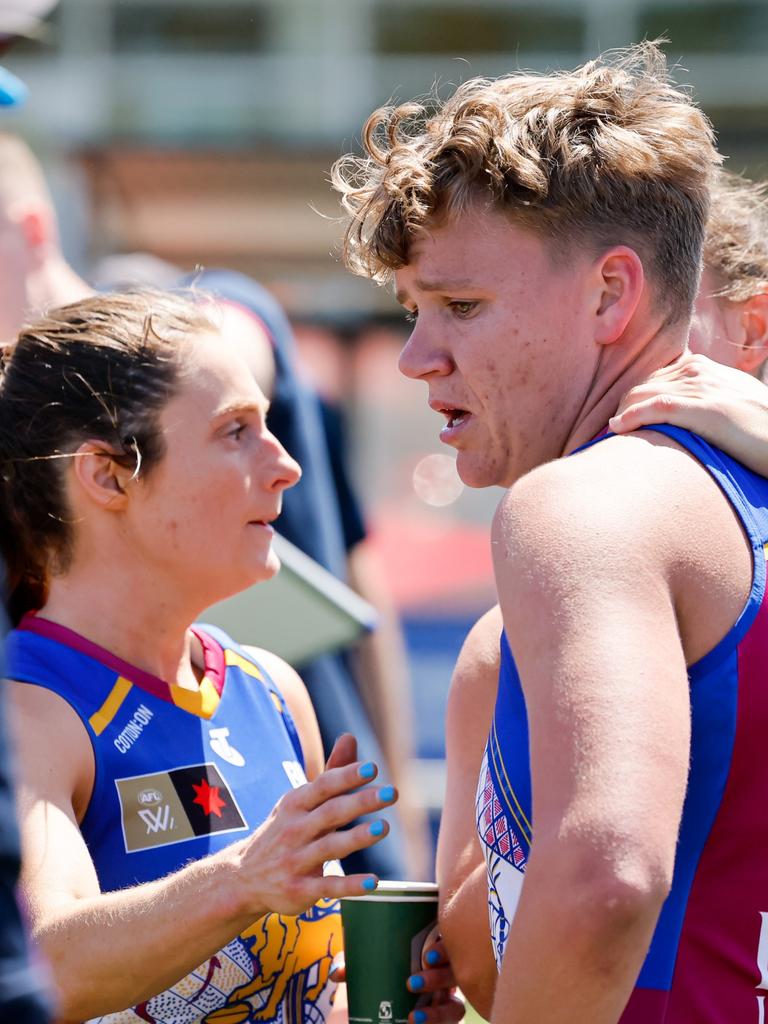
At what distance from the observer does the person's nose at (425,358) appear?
6.64 feet

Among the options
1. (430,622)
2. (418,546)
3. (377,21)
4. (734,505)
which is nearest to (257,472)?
(734,505)

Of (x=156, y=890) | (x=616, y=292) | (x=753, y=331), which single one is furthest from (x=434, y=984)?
(x=753, y=331)

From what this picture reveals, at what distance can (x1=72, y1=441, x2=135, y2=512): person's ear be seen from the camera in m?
2.55

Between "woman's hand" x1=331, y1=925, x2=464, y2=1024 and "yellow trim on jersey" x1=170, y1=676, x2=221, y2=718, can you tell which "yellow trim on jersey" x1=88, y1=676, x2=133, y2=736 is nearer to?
"yellow trim on jersey" x1=170, y1=676, x2=221, y2=718

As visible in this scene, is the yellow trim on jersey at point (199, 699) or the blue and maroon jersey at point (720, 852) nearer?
the blue and maroon jersey at point (720, 852)

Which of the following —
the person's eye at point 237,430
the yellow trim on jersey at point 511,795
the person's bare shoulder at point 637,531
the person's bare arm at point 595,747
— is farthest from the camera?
the person's eye at point 237,430

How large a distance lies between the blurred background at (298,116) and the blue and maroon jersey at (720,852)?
11.8 metres

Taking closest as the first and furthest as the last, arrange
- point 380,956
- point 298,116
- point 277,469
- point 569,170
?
point 569,170, point 380,956, point 277,469, point 298,116

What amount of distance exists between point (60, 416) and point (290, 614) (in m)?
0.94

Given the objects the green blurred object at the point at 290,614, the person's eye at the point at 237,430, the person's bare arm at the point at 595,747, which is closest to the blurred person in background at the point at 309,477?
the green blurred object at the point at 290,614

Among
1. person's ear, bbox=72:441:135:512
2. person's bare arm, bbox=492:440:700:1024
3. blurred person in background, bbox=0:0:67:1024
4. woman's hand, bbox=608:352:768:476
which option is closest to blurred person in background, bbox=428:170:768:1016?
woman's hand, bbox=608:352:768:476

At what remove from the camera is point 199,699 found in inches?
101

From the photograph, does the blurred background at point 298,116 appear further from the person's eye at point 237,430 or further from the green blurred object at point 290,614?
the person's eye at point 237,430

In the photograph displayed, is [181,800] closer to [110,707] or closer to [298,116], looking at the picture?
[110,707]
